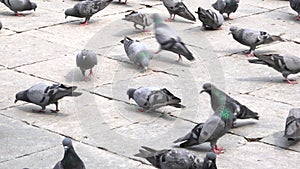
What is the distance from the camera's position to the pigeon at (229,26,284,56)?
12523 mm

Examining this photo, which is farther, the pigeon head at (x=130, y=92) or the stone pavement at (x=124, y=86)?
the pigeon head at (x=130, y=92)

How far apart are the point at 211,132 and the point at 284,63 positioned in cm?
286

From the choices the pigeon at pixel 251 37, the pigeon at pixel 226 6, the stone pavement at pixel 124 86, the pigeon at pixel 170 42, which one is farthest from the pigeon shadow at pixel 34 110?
the pigeon at pixel 226 6

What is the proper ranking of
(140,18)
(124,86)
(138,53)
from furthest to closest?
(140,18) → (138,53) → (124,86)

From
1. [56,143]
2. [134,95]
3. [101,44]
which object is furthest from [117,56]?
[56,143]

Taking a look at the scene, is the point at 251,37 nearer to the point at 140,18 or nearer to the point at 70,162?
the point at 140,18

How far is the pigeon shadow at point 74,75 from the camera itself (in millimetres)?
11438

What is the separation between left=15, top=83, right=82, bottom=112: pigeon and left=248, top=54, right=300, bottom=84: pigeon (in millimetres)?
2865

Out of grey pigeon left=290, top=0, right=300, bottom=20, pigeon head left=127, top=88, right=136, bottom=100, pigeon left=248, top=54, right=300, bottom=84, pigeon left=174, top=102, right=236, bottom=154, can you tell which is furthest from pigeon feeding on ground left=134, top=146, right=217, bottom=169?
grey pigeon left=290, top=0, right=300, bottom=20

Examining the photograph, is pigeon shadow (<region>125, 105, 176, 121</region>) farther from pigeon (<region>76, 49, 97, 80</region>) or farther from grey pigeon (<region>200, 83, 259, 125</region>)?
pigeon (<region>76, 49, 97, 80</region>)

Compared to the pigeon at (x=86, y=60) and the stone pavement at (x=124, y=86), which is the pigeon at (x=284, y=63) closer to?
the stone pavement at (x=124, y=86)

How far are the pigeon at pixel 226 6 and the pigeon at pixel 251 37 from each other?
58.3 inches

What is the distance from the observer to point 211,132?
882cm

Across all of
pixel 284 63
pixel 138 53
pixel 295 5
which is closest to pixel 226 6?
pixel 295 5
